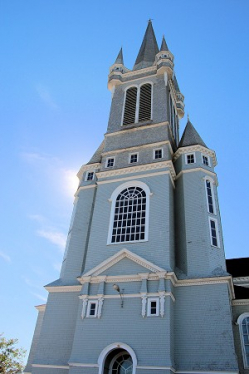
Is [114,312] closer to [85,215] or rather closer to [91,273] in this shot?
[91,273]

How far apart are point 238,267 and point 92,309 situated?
19.6m

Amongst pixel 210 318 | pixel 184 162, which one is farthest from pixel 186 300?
pixel 184 162

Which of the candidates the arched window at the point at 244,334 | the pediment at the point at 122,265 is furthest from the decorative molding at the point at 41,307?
the arched window at the point at 244,334

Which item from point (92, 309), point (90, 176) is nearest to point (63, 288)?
point (92, 309)

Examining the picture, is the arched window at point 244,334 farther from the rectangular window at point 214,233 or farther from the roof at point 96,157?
the roof at point 96,157

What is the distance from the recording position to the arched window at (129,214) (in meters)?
24.6

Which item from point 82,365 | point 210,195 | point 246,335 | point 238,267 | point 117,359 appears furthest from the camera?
point 238,267

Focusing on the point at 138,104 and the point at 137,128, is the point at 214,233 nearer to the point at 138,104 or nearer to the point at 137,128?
the point at 137,128

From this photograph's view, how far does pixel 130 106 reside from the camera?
111 ft

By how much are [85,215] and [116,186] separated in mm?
3686

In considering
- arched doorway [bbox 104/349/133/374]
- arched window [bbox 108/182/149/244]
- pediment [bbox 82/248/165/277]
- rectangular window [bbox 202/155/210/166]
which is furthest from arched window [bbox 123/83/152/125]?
arched doorway [bbox 104/349/133/374]

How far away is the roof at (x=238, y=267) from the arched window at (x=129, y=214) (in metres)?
14.0

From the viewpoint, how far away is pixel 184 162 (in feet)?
92.9

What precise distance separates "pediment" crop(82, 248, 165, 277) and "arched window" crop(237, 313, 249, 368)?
698cm
